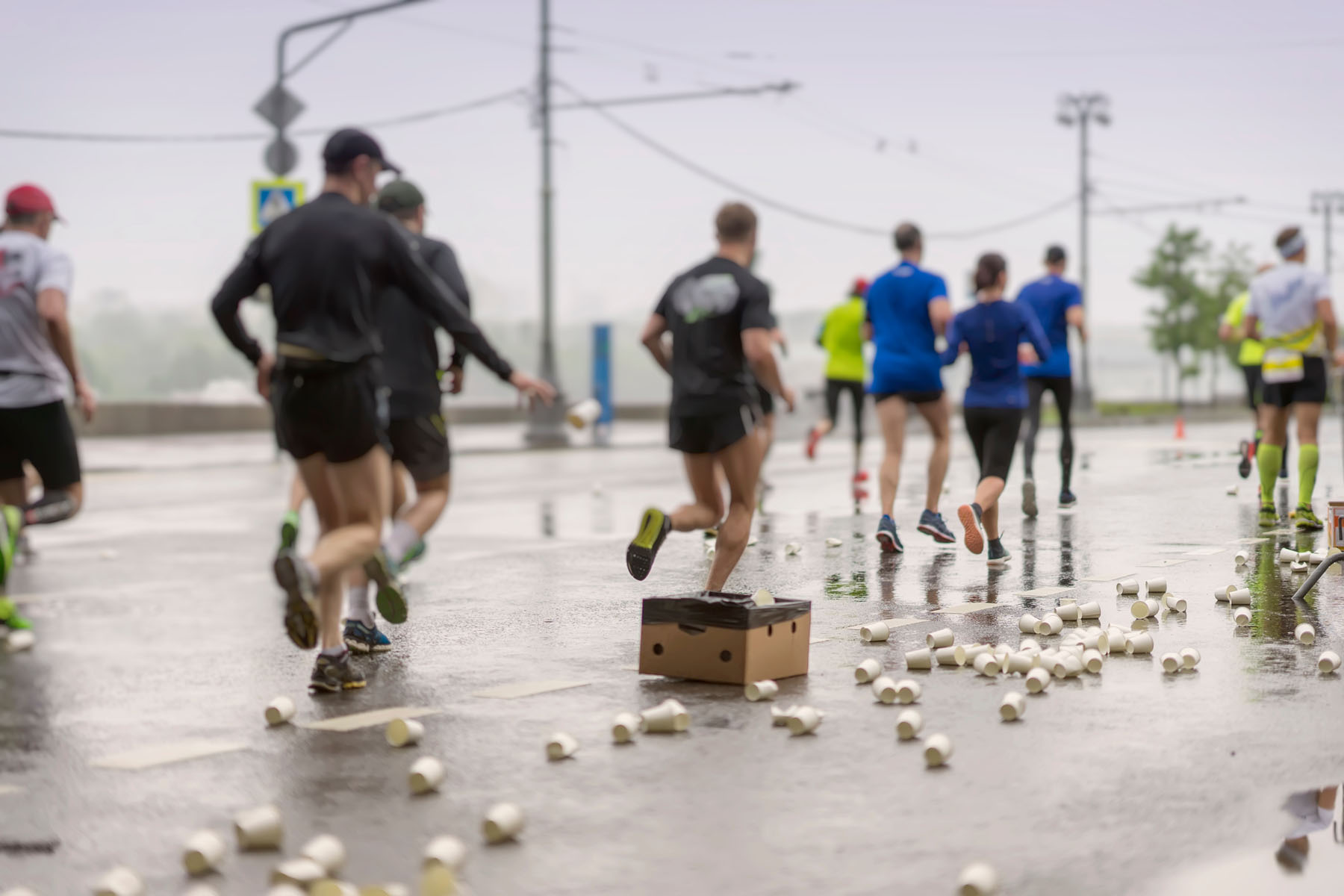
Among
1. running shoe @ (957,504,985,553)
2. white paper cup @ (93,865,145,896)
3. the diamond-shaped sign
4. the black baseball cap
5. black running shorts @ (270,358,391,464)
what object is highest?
the diamond-shaped sign

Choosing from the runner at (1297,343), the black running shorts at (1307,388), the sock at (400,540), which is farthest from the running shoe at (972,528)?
the sock at (400,540)

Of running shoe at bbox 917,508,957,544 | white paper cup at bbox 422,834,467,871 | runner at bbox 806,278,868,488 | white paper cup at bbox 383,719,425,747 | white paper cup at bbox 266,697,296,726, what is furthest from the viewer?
runner at bbox 806,278,868,488

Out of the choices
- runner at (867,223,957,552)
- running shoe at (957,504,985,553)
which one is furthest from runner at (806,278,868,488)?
running shoe at (957,504,985,553)

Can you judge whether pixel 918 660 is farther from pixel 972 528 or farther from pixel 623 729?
pixel 972 528

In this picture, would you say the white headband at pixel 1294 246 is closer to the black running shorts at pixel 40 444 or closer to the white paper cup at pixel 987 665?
the white paper cup at pixel 987 665

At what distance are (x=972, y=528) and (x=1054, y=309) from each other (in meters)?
4.57

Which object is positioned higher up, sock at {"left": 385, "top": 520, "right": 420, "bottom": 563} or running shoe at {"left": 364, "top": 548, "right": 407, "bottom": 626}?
sock at {"left": 385, "top": 520, "right": 420, "bottom": 563}

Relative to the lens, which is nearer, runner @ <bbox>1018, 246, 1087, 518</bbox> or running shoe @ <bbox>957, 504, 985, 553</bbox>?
running shoe @ <bbox>957, 504, 985, 553</bbox>

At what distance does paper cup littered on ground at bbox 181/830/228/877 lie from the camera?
155 inches

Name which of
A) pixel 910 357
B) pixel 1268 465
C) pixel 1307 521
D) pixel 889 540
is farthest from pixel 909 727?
pixel 1268 465

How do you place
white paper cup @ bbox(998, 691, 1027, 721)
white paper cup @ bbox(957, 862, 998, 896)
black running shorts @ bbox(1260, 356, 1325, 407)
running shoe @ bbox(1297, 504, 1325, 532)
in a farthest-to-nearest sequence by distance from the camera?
running shoe @ bbox(1297, 504, 1325, 532) < black running shorts @ bbox(1260, 356, 1325, 407) < white paper cup @ bbox(998, 691, 1027, 721) < white paper cup @ bbox(957, 862, 998, 896)

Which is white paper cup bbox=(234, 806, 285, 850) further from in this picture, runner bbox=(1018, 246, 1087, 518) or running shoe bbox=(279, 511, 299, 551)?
runner bbox=(1018, 246, 1087, 518)

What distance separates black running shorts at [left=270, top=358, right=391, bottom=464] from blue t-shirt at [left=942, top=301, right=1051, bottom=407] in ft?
18.0

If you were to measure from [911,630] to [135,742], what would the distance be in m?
3.41
